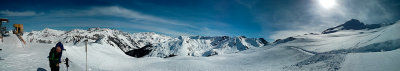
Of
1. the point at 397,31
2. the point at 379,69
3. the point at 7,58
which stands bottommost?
the point at 379,69

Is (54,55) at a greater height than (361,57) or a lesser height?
greater

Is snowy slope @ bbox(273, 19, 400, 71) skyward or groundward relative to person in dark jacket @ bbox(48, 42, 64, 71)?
groundward

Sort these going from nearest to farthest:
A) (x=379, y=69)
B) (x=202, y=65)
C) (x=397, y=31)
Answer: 1. (x=379, y=69)
2. (x=397, y=31)
3. (x=202, y=65)

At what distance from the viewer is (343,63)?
18.5m

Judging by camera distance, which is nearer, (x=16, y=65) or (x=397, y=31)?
(x=16, y=65)

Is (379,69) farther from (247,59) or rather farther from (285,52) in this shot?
(247,59)

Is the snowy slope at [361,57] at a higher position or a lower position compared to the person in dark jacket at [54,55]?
lower

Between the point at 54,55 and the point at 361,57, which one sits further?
the point at 361,57

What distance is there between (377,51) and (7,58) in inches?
1275

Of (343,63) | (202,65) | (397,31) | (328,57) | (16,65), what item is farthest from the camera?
(202,65)

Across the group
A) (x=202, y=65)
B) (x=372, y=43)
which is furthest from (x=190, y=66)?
(x=372, y=43)

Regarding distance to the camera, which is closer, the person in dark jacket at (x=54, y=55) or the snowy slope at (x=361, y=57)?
the person in dark jacket at (x=54, y=55)

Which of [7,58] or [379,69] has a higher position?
[7,58]

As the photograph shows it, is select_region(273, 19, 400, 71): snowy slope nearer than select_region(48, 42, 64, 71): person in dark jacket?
No
